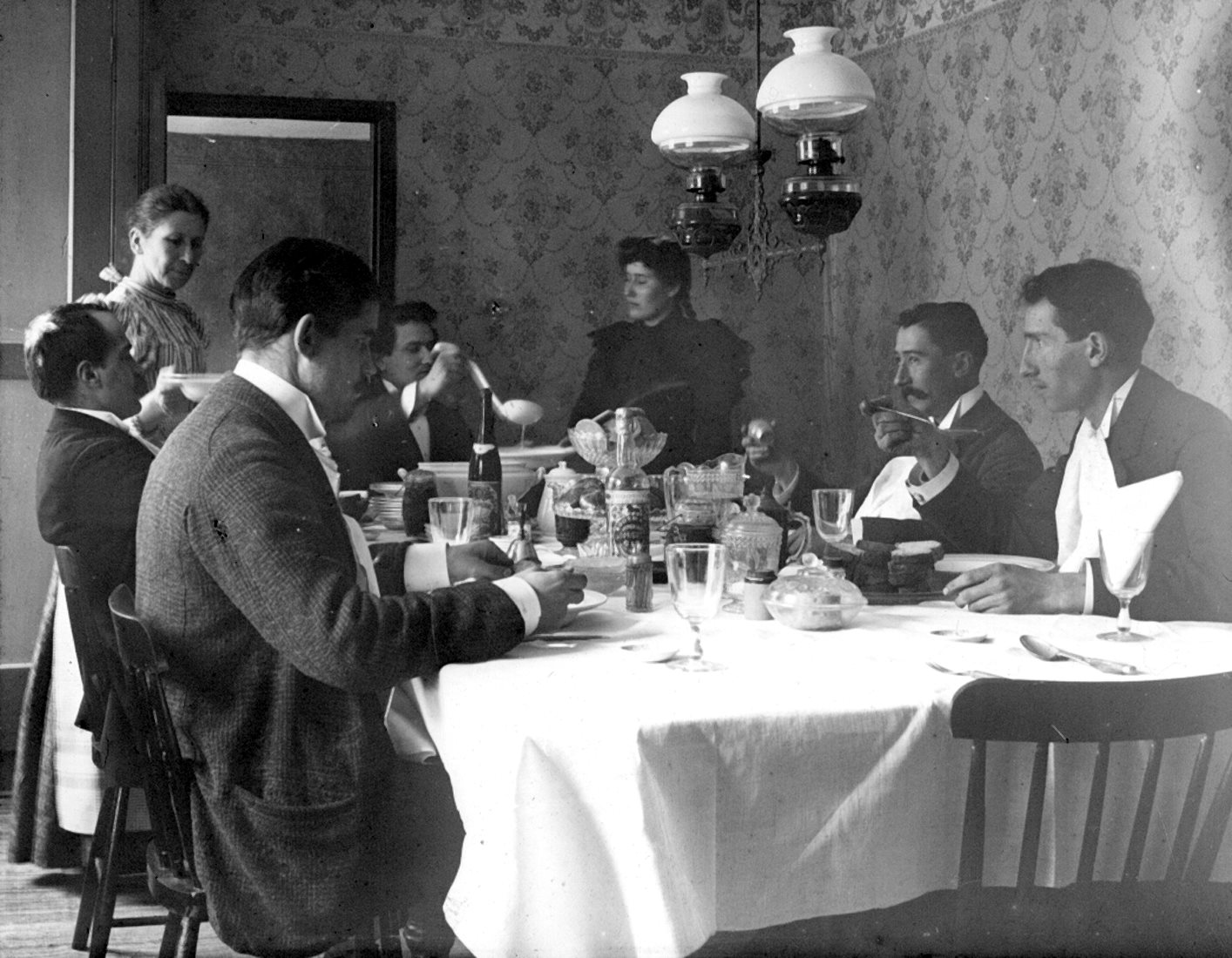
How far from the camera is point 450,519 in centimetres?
206

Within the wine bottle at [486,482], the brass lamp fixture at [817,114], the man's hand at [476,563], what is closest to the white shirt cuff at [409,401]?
the wine bottle at [486,482]

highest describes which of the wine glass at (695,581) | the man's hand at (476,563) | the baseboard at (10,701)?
the wine glass at (695,581)

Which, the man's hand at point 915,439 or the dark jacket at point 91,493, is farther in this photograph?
the man's hand at point 915,439

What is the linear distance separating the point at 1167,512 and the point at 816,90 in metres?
0.98

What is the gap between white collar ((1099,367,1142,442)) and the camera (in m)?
2.52

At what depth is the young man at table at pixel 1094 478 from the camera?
1944 millimetres

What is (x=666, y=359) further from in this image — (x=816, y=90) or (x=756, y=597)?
(x=756, y=597)

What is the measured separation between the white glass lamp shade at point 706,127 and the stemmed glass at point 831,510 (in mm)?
972

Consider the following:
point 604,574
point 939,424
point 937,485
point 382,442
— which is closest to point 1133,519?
point 604,574

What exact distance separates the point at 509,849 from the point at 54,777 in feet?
5.64

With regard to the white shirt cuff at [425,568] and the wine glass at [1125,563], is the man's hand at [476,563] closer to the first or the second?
the white shirt cuff at [425,568]

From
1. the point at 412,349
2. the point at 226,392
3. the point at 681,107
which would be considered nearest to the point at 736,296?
the point at 412,349

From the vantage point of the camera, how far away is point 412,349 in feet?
15.1

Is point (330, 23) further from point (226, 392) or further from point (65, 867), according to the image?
point (226, 392)
